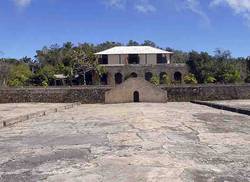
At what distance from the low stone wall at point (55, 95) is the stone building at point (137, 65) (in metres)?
13.7

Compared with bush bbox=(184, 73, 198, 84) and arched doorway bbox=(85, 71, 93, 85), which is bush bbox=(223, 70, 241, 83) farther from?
arched doorway bbox=(85, 71, 93, 85)

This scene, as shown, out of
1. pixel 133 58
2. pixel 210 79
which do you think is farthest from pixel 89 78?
pixel 210 79

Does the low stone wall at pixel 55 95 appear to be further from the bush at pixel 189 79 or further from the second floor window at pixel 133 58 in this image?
the second floor window at pixel 133 58

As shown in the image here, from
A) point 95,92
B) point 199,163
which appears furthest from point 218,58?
point 199,163

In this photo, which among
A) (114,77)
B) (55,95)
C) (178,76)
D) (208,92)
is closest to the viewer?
(55,95)

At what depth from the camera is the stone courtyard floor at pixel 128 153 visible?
7.80 meters

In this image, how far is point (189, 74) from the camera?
161 feet

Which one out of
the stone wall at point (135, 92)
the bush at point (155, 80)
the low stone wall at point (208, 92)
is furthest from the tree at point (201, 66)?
the stone wall at point (135, 92)

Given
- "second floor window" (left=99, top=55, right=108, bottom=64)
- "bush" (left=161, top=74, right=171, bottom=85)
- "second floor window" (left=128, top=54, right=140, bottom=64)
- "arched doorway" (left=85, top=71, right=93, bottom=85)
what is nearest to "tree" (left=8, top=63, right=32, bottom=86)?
"arched doorway" (left=85, top=71, right=93, bottom=85)

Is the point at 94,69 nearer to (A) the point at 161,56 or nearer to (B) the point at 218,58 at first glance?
(A) the point at 161,56

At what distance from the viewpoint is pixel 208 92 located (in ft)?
114

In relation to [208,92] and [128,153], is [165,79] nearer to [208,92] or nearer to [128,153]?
[208,92]

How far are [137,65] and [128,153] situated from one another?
3926 cm

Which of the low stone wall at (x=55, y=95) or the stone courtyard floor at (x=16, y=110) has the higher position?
the low stone wall at (x=55, y=95)
